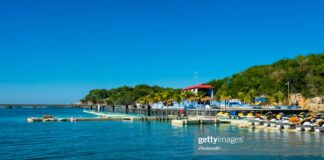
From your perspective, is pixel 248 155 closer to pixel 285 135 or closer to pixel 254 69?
pixel 285 135

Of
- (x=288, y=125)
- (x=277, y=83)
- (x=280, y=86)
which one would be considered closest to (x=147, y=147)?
(x=288, y=125)

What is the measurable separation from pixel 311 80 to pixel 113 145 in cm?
8508

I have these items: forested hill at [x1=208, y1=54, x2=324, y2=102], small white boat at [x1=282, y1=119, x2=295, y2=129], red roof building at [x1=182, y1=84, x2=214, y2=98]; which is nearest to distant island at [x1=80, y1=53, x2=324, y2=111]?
forested hill at [x1=208, y1=54, x2=324, y2=102]

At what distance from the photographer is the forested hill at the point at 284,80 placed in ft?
354

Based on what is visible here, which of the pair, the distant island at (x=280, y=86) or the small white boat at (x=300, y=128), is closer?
the small white boat at (x=300, y=128)

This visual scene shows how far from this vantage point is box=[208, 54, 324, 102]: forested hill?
4247 inches

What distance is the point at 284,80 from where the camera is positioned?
114062 mm

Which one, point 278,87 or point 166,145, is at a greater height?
point 278,87

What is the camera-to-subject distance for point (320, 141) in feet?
118

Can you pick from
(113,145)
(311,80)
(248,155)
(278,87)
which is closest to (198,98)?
(278,87)

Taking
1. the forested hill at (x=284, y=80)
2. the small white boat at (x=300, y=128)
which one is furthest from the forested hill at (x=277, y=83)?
the small white boat at (x=300, y=128)

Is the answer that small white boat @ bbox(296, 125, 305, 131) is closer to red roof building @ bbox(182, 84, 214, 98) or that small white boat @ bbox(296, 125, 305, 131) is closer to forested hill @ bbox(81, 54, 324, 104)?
forested hill @ bbox(81, 54, 324, 104)

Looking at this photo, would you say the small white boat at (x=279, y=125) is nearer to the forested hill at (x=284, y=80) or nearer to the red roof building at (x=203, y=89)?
the forested hill at (x=284, y=80)

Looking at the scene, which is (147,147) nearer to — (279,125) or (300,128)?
(300,128)
